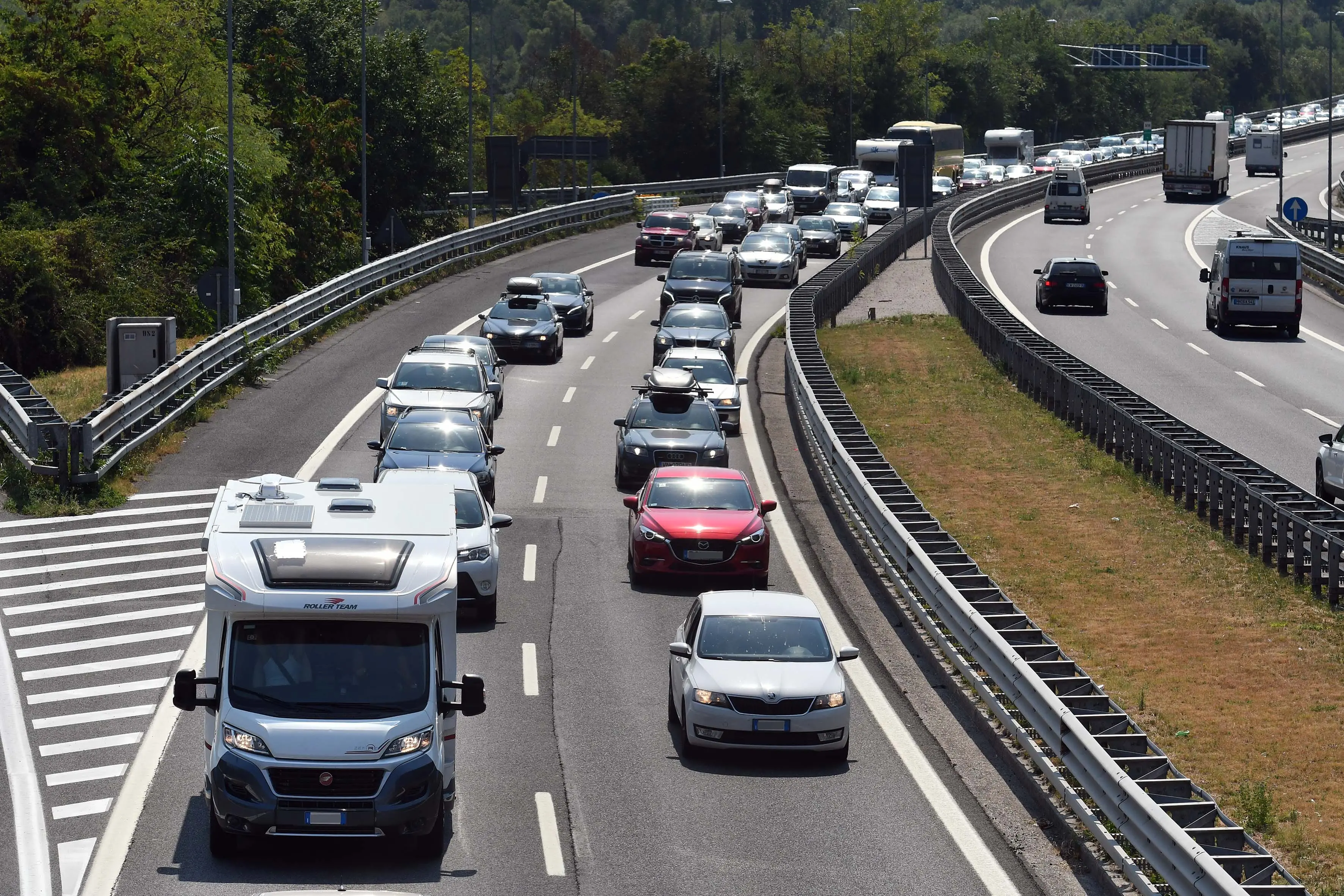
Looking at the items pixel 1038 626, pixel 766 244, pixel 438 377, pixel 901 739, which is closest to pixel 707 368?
pixel 438 377

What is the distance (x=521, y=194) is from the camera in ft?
278

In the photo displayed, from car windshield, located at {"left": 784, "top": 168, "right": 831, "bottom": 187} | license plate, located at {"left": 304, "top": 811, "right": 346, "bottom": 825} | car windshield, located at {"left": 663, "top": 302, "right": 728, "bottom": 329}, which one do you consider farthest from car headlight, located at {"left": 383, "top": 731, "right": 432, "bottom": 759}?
car windshield, located at {"left": 784, "top": 168, "right": 831, "bottom": 187}

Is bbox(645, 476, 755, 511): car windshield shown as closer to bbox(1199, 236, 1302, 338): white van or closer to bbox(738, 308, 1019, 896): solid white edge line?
bbox(738, 308, 1019, 896): solid white edge line

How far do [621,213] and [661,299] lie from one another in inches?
1158

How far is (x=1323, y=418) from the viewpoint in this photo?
3538cm

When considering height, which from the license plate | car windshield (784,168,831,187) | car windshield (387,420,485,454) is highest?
car windshield (784,168,831,187)

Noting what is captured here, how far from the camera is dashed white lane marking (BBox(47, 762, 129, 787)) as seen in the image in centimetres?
1502

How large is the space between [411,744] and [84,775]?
3901 millimetres

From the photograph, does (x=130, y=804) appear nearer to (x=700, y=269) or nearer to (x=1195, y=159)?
(x=700, y=269)

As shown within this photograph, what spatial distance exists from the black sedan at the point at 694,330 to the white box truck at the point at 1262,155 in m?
67.6

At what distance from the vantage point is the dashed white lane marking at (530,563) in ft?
75.9

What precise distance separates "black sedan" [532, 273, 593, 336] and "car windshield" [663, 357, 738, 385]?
393 inches

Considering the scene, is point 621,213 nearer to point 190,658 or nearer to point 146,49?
point 146,49

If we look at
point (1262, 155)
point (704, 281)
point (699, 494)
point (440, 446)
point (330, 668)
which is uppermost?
point (1262, 155)
